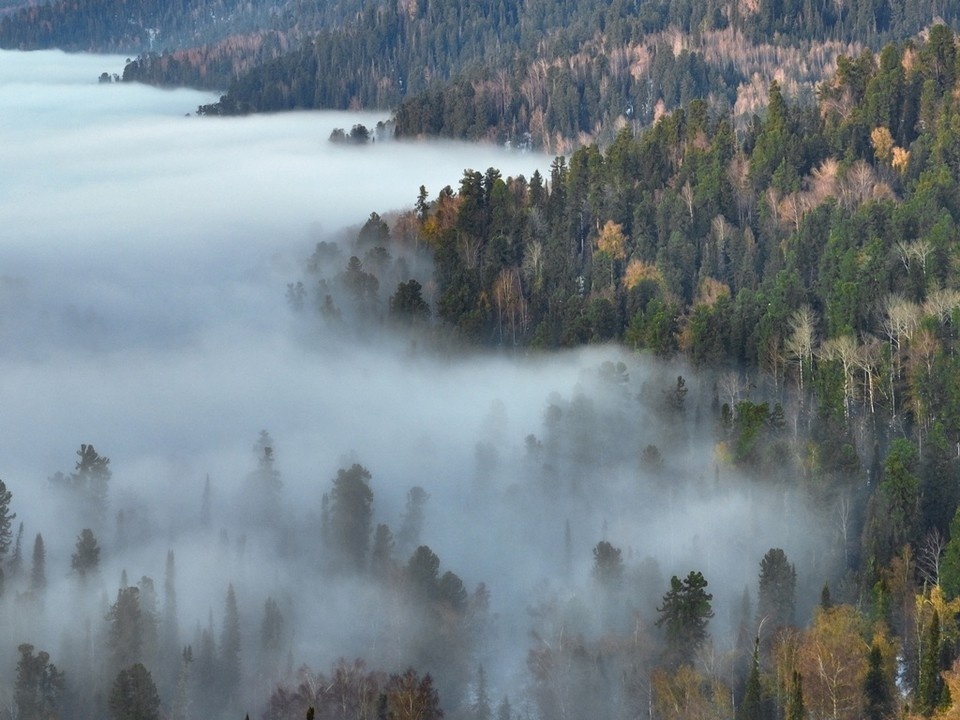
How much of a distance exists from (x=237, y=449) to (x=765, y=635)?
76314 millimetres

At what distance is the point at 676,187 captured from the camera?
174 meters

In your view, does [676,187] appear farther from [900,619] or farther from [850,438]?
[900,619]

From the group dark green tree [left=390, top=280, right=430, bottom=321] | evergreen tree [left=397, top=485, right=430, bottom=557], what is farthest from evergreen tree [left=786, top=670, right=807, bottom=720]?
dark green tree [left=390, top=280, right=430, bottom=321]

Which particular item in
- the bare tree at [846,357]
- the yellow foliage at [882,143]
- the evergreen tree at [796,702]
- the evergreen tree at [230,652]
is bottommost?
the evergreen tree at [796,702]

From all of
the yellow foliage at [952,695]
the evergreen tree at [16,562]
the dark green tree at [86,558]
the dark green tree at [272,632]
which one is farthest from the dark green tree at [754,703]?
the evergreen tree at [16,562]

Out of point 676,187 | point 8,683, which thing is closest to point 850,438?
point 676,187

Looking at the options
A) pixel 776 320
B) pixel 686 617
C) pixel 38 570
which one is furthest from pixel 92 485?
pixel 686 617

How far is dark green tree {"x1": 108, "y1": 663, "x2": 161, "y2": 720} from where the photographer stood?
113 meters

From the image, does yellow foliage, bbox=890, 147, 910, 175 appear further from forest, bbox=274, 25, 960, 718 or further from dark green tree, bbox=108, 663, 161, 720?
dark green tree, bbox=108, 663, 161, 720

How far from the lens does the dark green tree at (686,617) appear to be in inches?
4437

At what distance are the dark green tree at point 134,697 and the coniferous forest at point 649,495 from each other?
0.74 ft

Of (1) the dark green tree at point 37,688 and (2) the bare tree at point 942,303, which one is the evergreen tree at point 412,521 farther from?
(2) the bare tree at point 942,303

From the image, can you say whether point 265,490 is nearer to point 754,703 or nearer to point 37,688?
point 37,688

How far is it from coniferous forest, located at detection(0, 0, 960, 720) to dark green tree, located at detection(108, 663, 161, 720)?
0.23 m
